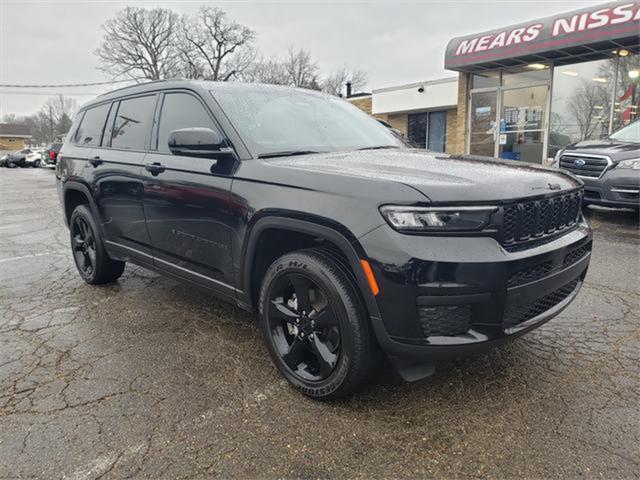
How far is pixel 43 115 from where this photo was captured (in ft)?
300

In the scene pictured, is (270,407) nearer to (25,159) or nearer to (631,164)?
(631,164)

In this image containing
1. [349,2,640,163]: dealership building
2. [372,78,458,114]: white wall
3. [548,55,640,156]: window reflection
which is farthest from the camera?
[372,78,458,114]: white wall

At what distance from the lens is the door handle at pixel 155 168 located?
11.4 feet

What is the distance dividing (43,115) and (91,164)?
10350 centimetres

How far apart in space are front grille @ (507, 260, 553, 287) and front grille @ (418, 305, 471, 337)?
10.0 inches

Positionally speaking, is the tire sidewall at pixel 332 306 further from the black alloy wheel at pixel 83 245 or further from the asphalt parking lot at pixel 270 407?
the black alloy wheel at pixel 83 245

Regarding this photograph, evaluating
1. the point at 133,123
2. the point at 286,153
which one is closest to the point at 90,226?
the point at 133,123

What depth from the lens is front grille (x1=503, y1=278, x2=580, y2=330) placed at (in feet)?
7.42

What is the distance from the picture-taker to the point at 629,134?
27.1ft

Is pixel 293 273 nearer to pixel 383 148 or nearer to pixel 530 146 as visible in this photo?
pixel 383 148

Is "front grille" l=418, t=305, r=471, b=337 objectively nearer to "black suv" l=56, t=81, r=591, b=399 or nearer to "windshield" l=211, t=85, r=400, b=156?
"black suv" l=56, t=81, r=591, b=399

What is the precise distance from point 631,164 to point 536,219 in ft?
19.4

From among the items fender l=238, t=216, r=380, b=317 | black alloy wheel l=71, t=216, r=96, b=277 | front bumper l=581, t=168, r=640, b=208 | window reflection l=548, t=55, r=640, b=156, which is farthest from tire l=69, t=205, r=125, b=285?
window reflection l=548, t=55, r=640, b=156

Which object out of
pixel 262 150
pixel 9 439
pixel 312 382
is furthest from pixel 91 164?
pixel 312 382
